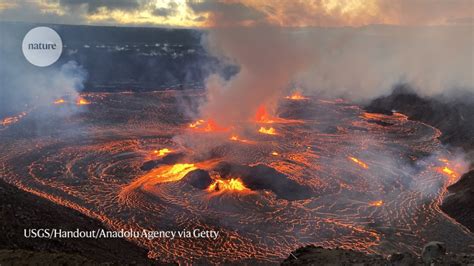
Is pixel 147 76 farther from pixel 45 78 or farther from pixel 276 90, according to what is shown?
pixel 276 90

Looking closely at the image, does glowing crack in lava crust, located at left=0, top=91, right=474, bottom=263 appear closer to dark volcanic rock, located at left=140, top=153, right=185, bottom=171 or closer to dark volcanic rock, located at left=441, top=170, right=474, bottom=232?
dark volcanic rock, located at left=140, top=153, right=185, bottom=171

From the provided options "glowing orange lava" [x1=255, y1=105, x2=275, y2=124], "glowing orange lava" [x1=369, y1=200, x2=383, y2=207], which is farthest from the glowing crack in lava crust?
→ "glowing orange lava" [x1=255, y1=105, x2=275, y2=124]

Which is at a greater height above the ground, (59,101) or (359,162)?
(359,162)

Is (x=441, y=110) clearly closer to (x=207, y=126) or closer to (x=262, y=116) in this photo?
(x=262, y=116)

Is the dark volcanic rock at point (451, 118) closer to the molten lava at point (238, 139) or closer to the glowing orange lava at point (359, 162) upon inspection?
the glowing orange lava at point (359, 162)

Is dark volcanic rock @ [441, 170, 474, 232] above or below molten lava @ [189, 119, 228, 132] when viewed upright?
above

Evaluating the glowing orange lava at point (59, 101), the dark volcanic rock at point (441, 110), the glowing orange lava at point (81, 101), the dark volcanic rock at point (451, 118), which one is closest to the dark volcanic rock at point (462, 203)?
the dark volcanic rock at point (451, 118)

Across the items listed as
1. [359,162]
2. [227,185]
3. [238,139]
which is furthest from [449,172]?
[238,139]

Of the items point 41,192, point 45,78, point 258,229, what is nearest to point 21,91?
Answer: point 45,78
